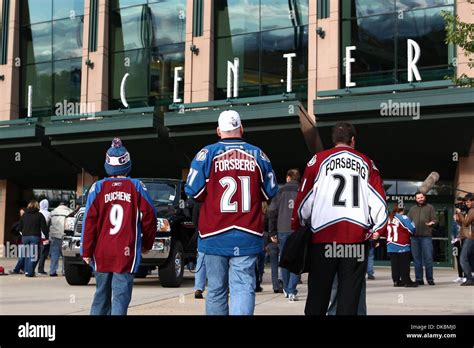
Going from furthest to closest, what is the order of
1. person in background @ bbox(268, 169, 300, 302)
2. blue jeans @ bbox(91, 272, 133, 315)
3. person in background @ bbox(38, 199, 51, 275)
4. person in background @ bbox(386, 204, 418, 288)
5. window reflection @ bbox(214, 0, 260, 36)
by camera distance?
1. window reflection @ bbox(214, 0, 260, 36)
2. person in background @ bbox(38, 199, 51, 275)
3. person in background @ bbox(386, 204, 418, 288)
4. person in background @ bbox(268, 169, 300, 302)
5. blue jeans @ bbox(91, 272, 133, 315)

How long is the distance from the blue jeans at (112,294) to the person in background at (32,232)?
1042 centimetres

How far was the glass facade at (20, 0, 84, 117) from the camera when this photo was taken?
30.0 m

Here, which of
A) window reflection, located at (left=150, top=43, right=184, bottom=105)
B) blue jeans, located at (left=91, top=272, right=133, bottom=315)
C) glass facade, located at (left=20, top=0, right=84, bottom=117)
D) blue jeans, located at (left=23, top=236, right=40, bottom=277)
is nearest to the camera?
blue jeans, located at (left=91, top=272, right=133, bottom=315)

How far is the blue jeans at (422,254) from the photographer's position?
1435 centimetres

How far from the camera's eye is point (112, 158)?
21.3ft

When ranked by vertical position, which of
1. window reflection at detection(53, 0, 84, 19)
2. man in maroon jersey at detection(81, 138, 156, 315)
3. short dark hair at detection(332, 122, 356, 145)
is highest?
window reflection at detection(53, 0, 84, 19)

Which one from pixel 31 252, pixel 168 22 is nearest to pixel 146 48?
pixel 168 22

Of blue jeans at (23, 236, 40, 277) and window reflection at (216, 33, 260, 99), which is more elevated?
window reflection at (216, 33, 260, 99)

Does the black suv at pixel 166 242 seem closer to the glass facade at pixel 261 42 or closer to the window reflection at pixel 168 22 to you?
the glass facade at pixel 261 42

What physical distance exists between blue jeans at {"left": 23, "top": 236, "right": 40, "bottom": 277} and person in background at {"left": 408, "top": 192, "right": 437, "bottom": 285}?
874cm

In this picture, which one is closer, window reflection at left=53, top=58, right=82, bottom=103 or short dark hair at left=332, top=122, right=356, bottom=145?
short dark hair at left=332, top=122, right=356, bottom=145

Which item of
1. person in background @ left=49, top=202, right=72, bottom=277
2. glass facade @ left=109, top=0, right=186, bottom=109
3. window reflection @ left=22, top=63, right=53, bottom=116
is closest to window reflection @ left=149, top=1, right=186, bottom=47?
glass facade @ left=109, top=0, right=186, bottom=109
